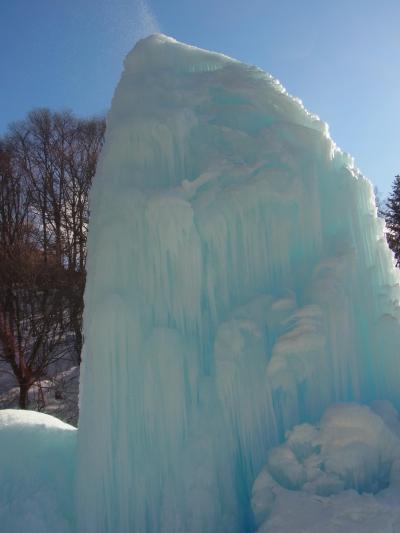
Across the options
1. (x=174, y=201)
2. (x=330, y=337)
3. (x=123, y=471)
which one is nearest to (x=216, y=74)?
(x=174, y=201)

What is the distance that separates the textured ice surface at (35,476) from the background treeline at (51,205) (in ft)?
33.4

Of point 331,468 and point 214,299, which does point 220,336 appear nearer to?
point 214,299

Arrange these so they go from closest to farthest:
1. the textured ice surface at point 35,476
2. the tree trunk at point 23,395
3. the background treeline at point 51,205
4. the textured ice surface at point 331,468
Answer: the textured ice surface at point 331,468, the textured ice surface at point 35,476, the tree trunk at point 23,395, the background treeline at point 51,205

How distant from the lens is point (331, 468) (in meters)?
2.94

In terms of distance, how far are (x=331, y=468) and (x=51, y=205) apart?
58.0 ft

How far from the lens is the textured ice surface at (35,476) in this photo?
3180 mm

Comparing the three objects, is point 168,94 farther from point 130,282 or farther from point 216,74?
point 130,282

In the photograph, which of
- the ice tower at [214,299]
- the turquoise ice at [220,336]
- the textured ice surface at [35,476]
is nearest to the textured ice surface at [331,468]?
the turquoise ice at [220,336]

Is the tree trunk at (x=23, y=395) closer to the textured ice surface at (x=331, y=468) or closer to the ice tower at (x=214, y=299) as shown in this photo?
the ice tower at (x=214, y=299)

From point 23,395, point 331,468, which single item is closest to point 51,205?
point 23,395

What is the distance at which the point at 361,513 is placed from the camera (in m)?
2.57

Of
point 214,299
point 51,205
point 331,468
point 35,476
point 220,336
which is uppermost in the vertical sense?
point 51,205

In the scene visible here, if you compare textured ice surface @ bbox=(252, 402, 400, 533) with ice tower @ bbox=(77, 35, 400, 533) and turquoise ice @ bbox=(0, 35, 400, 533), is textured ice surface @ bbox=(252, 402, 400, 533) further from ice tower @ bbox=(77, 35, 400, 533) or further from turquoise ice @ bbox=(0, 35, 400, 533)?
ice tower @ bbox=(77, 35, 400, 533)

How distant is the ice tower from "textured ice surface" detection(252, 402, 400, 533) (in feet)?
0.90
